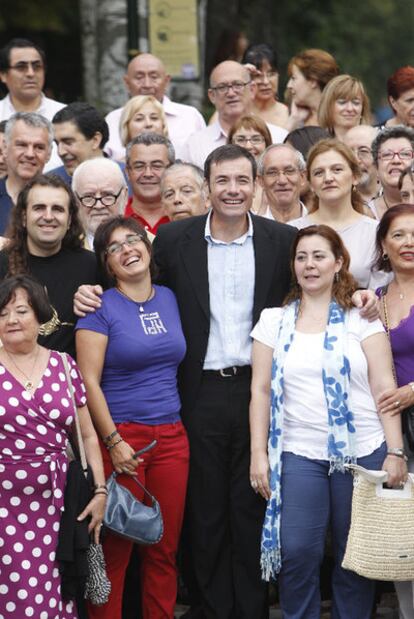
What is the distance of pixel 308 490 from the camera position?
8.06 meters

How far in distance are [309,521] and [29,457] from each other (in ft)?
5.10

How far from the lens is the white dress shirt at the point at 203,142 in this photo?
11242 mm

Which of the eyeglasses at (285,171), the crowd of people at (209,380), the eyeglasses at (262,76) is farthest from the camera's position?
the eyeglasses at (262,76)

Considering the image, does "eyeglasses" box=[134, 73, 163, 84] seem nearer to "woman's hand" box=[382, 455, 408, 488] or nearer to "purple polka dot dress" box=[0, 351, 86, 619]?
"purple polka dot dress" box=[0, 351, 86, 619]

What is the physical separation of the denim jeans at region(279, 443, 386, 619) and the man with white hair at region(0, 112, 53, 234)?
280 cm

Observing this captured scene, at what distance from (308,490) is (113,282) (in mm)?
1568

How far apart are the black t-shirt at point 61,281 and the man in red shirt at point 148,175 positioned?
1.39m

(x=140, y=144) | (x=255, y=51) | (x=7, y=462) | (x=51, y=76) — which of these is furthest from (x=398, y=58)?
(x=7, y=462)

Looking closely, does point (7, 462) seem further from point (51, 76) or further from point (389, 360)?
point (51, 76)

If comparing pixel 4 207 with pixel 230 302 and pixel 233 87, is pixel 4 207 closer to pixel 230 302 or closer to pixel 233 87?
pixel 230 302

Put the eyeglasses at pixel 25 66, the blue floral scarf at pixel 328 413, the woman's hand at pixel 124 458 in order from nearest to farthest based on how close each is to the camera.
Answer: the blue floral scarf at pixel 328 413, the woman's hand at pixel 124 458, the eyeglasses at pixel 25 66

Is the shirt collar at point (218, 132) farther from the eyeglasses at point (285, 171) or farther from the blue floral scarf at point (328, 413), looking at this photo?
the blue floral scarf at point (328, 413)

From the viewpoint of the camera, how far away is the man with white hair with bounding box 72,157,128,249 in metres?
8.93

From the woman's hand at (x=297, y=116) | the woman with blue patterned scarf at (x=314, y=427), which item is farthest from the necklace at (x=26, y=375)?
the woman's hand at (x=297, y=116)
